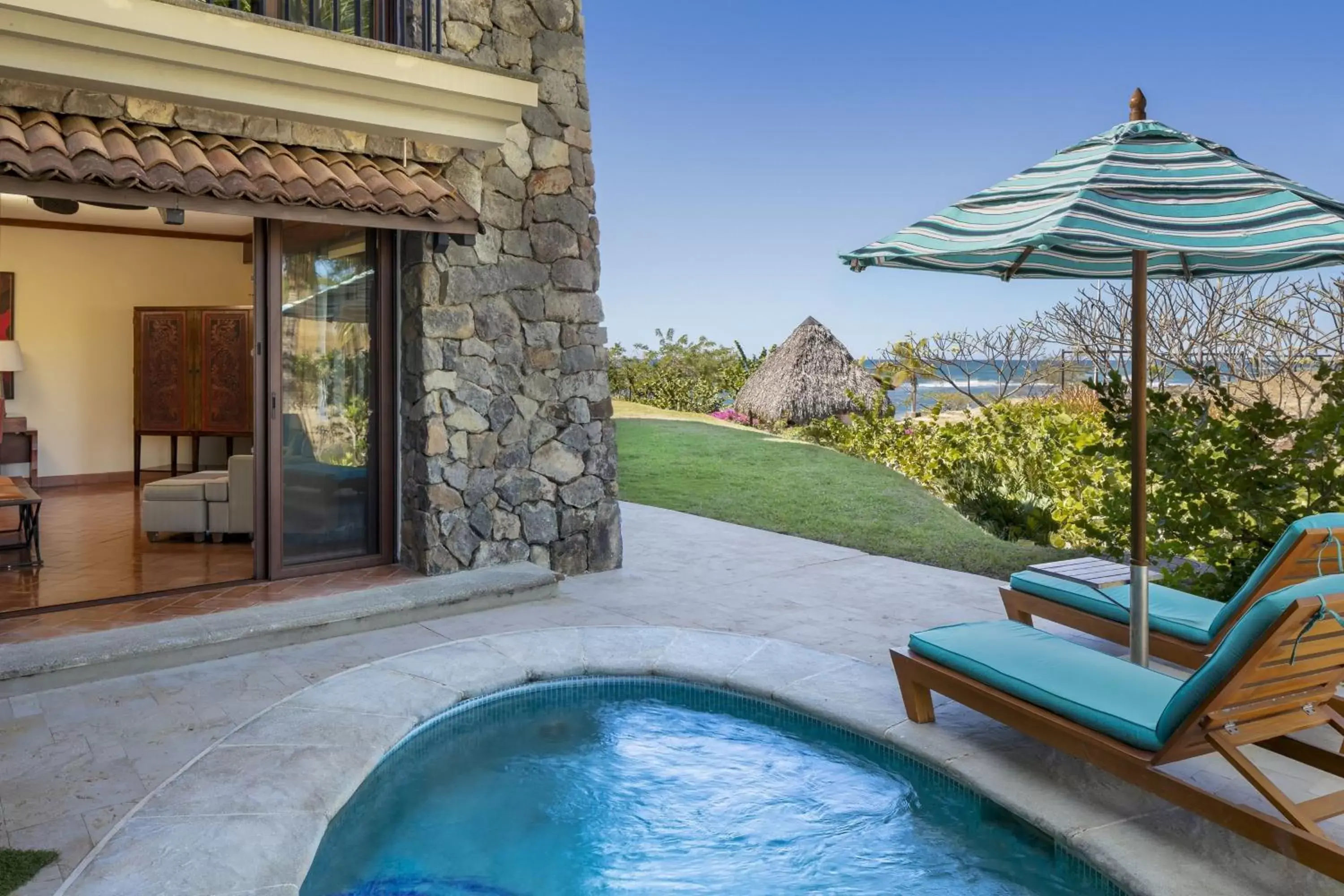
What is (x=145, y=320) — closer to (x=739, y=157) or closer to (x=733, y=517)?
(x=733, y=517)

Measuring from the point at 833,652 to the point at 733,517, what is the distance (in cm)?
539

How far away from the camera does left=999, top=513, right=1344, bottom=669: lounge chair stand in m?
4.26

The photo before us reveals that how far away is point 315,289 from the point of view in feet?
24.2

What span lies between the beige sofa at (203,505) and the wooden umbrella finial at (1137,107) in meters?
7.41

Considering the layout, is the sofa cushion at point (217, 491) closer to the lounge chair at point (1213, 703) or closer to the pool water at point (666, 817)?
the pool water at point (666, 817)

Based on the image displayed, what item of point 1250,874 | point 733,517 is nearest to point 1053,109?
point 733,517

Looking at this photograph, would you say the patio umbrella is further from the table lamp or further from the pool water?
the table lamp

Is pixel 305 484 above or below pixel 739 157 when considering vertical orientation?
below

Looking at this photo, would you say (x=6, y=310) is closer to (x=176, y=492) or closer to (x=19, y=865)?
(x=176, y=492)

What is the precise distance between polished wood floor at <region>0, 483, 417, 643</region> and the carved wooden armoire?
11.3 ft

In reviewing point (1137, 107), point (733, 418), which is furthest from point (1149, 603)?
point (733, 418)

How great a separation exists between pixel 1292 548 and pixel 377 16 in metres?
6.90

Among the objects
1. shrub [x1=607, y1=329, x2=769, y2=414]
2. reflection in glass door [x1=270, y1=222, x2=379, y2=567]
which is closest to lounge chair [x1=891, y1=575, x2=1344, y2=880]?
reflection in glass door [x1=270, y1=222, x2=379, y2=567]

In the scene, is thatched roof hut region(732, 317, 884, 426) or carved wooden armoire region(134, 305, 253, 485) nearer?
carved wooden armoire region(134, 305, 253, 485)
